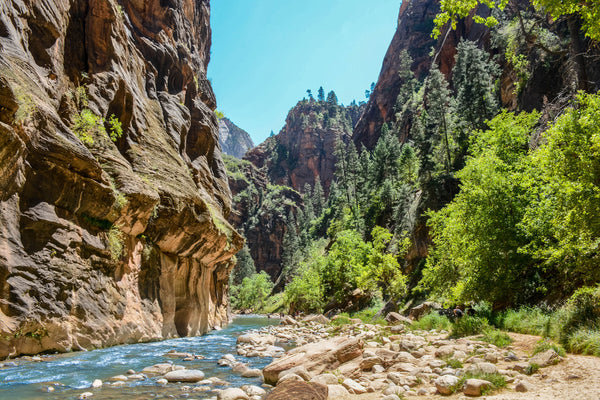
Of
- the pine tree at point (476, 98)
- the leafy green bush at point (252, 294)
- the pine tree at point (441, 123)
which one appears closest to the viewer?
the pine tree at point (476, 98)

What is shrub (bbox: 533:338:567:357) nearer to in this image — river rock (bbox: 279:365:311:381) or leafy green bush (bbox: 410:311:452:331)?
river rock (bbox: 279:365:311:381)

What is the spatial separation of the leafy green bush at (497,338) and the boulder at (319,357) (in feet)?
13.5

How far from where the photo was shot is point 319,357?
31.4 feet

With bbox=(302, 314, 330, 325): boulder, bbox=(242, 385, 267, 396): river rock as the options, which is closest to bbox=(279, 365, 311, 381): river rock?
bbox=(242, 385, 267, 396): river rock

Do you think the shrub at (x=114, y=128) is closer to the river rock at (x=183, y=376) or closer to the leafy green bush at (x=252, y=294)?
the river rock at (x=183, y=376)

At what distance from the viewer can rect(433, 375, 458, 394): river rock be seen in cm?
646

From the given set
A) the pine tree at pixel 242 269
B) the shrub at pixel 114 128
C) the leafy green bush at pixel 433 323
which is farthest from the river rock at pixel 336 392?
the pine tree at pixel 242 269

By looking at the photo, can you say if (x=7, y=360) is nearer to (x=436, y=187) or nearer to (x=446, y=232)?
(x=446, y=232)

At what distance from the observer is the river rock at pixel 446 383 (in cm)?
646

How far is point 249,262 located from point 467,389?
87.1 metres

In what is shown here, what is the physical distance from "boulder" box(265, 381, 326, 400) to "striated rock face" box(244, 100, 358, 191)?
124 meters

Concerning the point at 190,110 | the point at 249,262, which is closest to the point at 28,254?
the point at 190,110

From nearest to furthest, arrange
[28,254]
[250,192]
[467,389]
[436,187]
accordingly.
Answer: [467,389]
[28,254]
[436,187]
[250,192]

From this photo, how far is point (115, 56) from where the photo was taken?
1850 centimetres
